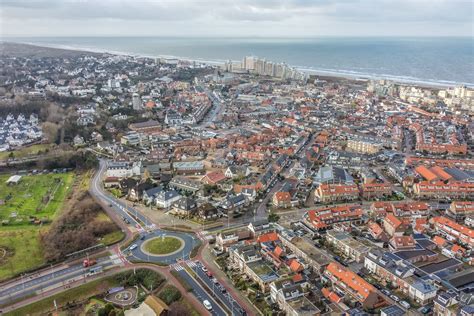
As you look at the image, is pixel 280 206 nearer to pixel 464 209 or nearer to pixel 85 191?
pixel 464 209

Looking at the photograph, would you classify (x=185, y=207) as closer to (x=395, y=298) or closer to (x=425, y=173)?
(x=395, y=298)

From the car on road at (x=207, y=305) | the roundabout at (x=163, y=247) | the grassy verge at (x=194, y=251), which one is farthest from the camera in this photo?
the grassy verge at (x=194, y=251)

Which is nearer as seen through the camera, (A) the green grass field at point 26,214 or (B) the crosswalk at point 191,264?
(B) the crosswalk at point 191,264

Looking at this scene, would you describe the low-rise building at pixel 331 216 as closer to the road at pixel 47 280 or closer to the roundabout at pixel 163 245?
the roundabout at pixel 163 245

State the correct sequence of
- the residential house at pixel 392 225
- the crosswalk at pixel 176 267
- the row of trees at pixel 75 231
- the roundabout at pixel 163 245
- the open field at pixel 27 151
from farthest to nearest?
the open field at pixel 27 151
the residential house at pixel 392 225
the roundabout at pixel 163 245
the row of trees at pixel 75 231
the crosswalk at pixel 176 267

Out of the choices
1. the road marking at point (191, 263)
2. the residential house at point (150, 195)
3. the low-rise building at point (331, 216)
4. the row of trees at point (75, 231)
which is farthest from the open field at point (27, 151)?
the low-rise building at point (331, 216)

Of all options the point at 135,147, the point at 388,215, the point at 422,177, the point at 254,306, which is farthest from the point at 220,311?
the point at 135,147

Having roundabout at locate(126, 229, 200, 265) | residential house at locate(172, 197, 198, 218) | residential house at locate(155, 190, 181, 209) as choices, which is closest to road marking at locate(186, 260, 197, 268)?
roundabout at locate(126, 229, 200, 265)
